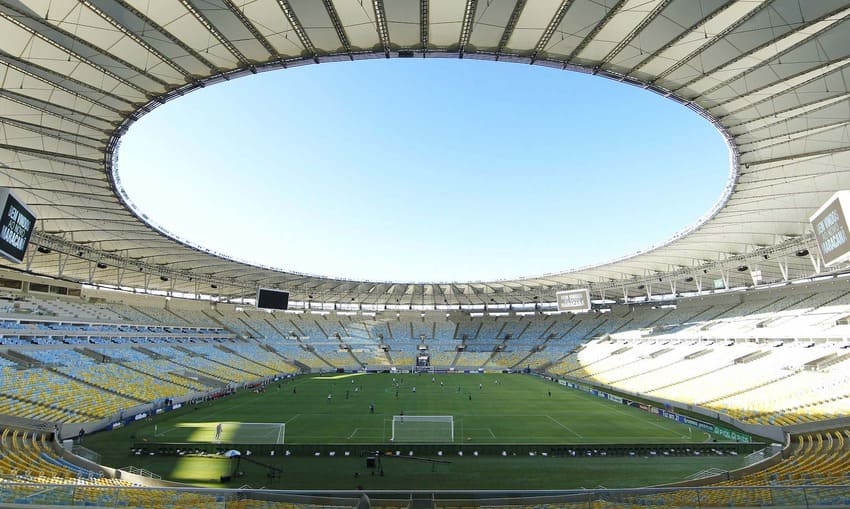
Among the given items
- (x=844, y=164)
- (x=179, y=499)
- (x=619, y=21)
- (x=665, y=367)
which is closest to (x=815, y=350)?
(x=665, y=367)

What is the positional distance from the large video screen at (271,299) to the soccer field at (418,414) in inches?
338

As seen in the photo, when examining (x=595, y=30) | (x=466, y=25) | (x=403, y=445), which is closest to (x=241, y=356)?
(x=403, y=445)

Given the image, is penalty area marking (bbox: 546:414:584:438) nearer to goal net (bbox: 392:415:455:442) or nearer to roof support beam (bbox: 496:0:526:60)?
goal net (bbox: 392:415:455:442)

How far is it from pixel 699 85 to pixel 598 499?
14.4 meters

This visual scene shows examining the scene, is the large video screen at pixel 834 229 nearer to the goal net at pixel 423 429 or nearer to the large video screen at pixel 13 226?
the goal net at pixel 423 429

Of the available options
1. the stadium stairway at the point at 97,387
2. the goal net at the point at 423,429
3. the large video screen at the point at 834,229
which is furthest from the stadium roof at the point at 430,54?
the goal net at the point at 423,429

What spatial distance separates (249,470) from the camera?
20.2 meters

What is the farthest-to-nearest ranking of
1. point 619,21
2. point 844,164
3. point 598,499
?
point 844,164, point 619,21, point 598,499

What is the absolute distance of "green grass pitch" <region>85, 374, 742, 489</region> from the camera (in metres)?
19.5

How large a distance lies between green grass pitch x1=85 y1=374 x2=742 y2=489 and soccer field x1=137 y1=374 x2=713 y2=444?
0.27 feet

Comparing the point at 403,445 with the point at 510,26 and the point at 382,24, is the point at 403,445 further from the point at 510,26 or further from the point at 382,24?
the point at 510,26

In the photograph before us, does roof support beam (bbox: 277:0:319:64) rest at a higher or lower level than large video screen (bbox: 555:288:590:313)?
higher

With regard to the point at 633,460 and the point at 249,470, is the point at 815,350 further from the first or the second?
the point at 249,470

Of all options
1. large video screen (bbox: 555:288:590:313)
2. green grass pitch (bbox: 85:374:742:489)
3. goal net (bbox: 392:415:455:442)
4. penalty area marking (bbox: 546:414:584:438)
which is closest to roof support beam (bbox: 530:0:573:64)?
green grass pitch (bbox: 85:374:742:489)
